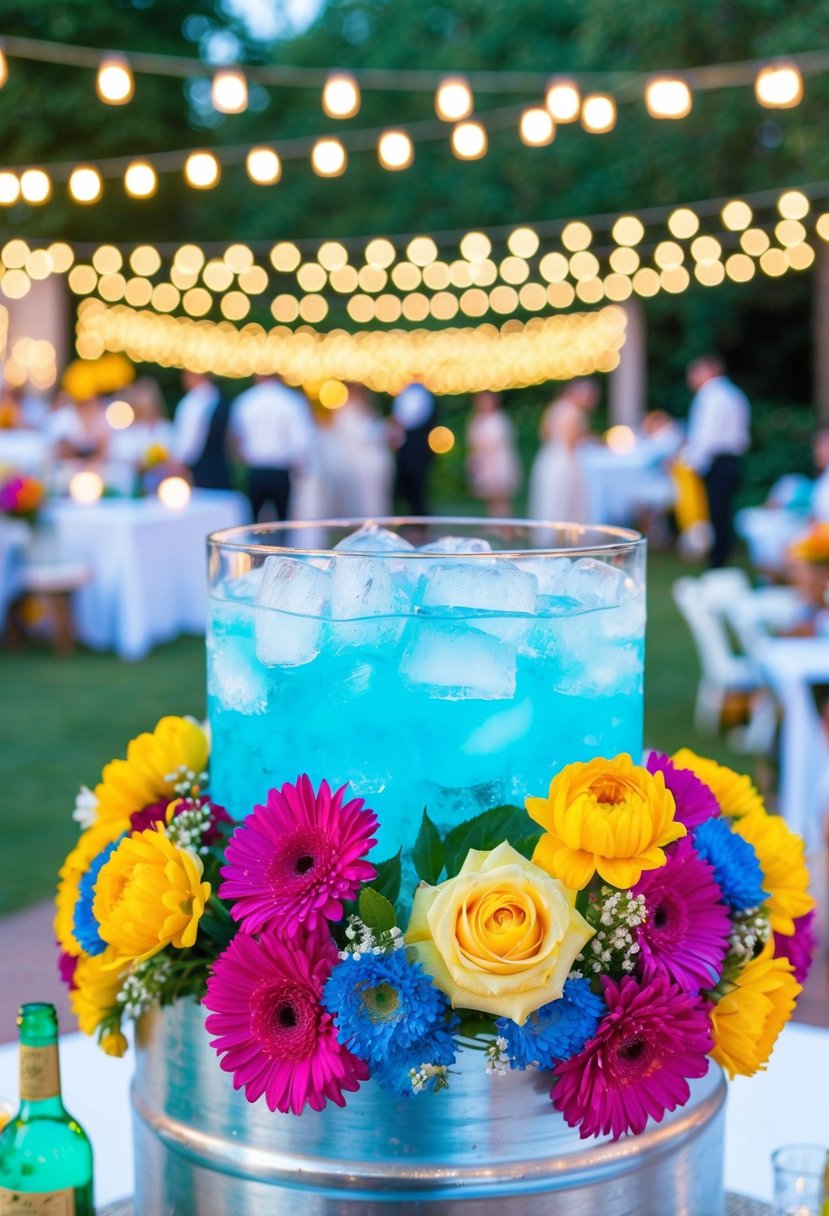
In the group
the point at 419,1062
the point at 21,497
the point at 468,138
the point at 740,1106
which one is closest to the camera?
the point at 419,1062

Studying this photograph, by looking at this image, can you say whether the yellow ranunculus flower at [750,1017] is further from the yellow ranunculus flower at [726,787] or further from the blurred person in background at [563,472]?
the blurred person in background at [563,472]

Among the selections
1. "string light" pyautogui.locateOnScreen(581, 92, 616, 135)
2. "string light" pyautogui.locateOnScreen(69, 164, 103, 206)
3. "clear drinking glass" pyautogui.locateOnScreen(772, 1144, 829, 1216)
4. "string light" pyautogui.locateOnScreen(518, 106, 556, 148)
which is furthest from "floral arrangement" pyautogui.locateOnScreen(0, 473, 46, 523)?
"clear drinking glass" pyautogui.locateOnScreen(772, 1144, 829, 1216)

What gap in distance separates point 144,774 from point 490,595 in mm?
392

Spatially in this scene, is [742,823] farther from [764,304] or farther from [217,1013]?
[764,304]

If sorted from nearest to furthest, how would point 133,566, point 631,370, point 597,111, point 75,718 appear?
point 75,718, point 597,111, point 133,566, point 631,370

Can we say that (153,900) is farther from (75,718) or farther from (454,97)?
(454,97)

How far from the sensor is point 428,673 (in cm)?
102

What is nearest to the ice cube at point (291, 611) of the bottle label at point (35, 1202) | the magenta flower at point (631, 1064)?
the magenta flower at point (631, 1064)

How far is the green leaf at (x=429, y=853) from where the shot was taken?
1.01 meters

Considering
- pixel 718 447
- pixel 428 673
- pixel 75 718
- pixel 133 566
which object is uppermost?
pixel 718 447

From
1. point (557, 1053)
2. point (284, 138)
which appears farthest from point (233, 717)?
point (284, 138)

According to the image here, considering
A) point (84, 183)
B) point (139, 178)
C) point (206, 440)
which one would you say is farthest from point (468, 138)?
point (206, 440)

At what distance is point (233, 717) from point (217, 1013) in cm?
24

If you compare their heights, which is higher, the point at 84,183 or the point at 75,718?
the point at 84,183
